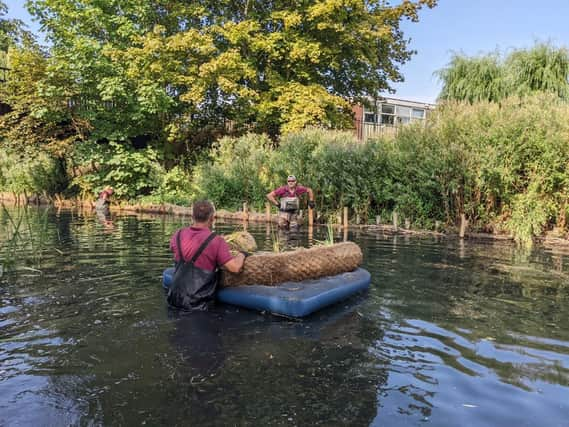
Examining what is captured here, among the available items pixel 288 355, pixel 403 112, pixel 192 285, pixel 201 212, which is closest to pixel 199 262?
pixel 192 285

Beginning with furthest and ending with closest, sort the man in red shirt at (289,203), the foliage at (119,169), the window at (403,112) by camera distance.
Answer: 1. the window at (403,112)
2. the foliage at (119,169)
3. the man in red shirt at (289,203)

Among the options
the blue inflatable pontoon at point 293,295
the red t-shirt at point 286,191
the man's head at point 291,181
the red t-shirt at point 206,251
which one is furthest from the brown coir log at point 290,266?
the red t-shirt at point 286,191

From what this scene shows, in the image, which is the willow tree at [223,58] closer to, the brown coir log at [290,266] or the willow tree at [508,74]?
the willow tree at [508,74]

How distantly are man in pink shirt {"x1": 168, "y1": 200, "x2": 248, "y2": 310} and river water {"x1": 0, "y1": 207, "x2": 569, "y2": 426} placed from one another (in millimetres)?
265

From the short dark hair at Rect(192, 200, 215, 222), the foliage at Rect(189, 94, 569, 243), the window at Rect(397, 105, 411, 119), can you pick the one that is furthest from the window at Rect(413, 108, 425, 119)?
the short dark hair at Rect(192, 200, 215, 222)

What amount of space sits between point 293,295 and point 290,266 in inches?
28.2

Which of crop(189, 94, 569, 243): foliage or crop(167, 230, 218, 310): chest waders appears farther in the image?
crop(189, 94, 569, 243): foliage

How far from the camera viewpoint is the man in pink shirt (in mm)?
6316

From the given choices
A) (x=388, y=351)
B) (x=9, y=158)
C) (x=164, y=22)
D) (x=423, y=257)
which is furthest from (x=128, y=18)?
(x=388, y=351)

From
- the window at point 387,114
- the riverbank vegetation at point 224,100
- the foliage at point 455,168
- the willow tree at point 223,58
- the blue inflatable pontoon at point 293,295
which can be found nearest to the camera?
the blue inflatable pontoon at point 293,295

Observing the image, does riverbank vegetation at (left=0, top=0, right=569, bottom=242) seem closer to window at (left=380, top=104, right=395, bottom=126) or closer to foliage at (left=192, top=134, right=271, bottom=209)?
foliage at (left=192, top=134, right=271, bottom=209)

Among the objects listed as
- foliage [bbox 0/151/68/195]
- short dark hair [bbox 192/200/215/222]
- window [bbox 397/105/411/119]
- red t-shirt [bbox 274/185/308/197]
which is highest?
window [bbox 397/105/411/119]

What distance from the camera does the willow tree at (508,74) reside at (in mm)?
24234

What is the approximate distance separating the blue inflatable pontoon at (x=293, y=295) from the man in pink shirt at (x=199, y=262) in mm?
301
